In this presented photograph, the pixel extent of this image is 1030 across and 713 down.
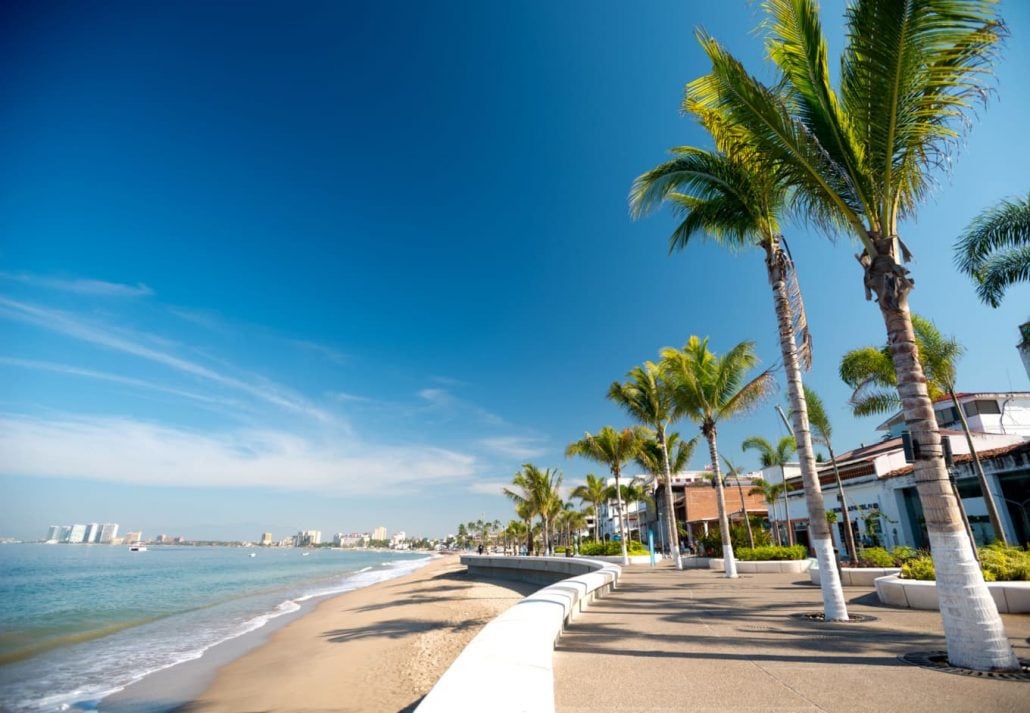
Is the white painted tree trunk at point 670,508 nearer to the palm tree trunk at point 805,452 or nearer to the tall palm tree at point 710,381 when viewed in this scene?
the tall palm tree at point 710,381

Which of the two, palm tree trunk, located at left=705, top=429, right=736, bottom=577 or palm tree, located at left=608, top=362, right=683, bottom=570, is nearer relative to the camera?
palm tree trunk, located at left=705, top=429, right=736, bottom=577

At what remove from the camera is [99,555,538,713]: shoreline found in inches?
395

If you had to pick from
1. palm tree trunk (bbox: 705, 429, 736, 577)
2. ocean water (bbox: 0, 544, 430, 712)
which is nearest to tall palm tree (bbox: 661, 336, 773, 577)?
palm tree trunk (bbox: 705, 429, 736, 577)

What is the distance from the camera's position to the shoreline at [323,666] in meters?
10.0

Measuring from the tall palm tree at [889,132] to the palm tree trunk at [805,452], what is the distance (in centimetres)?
247

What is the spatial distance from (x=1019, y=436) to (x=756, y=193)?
28.4 m

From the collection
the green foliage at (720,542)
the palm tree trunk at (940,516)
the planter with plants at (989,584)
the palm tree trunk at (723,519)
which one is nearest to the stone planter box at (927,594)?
the planter with plants at (989,584)

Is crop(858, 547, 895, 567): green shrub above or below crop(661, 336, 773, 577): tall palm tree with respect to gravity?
below

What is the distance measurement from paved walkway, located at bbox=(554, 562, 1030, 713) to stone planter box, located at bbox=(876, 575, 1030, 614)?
31 cm

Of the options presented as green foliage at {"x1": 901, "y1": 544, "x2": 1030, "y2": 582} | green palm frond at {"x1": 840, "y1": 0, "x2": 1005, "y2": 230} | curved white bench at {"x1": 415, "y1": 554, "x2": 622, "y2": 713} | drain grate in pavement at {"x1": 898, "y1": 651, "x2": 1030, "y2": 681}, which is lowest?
drain grate in pavement at {"x1": 898, "y1": 651, "x2": 1030, "y2": 681}

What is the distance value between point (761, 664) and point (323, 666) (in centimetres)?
1220

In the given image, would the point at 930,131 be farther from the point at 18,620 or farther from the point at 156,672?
the point at 18,620

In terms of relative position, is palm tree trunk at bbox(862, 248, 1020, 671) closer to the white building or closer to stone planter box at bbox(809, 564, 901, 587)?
stone planter box at bbox(809, 564, 901, 587)

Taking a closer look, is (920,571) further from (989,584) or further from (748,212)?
(748,212)
